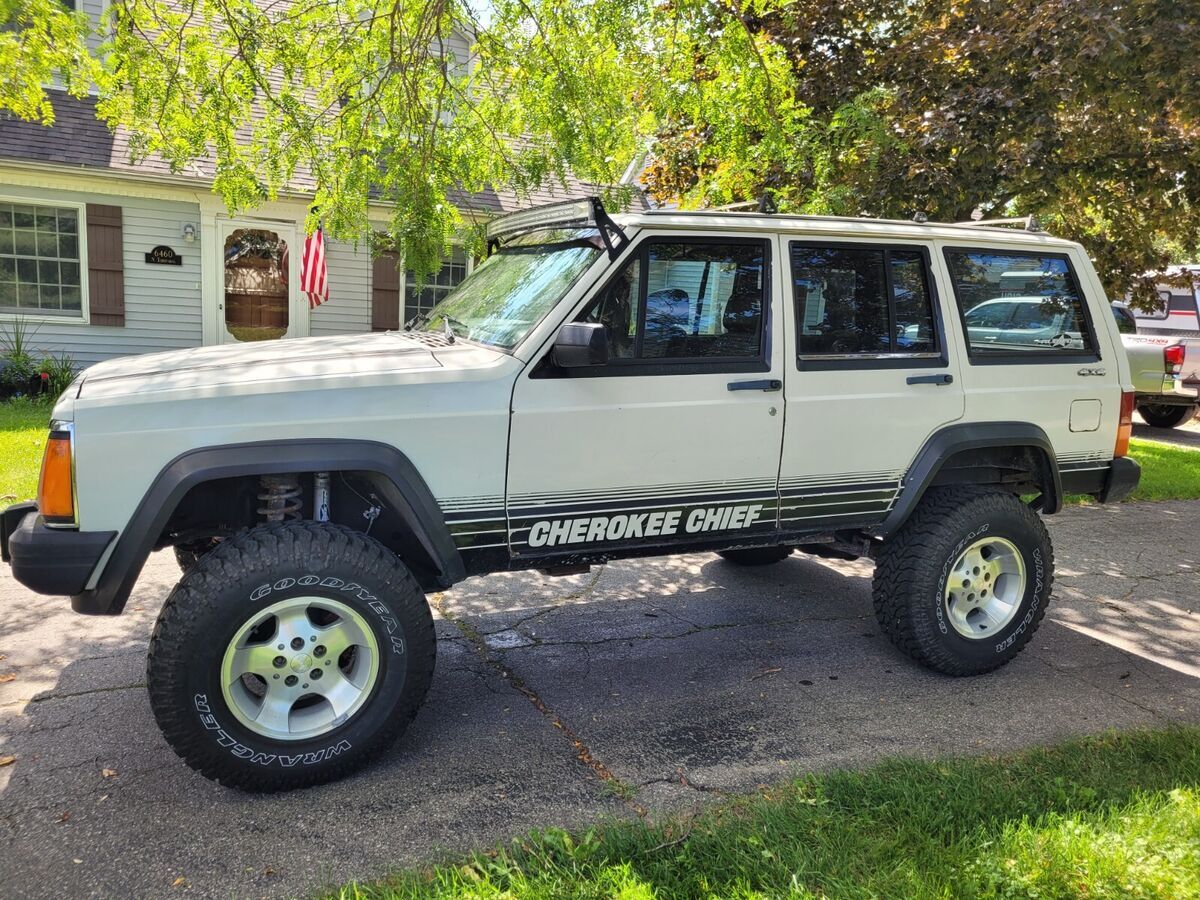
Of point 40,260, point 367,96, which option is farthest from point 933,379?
point 40,260

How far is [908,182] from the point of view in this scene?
7.93 meters

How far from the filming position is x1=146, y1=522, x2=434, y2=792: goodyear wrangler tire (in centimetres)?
307

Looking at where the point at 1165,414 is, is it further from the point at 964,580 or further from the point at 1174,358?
the point at 964,580

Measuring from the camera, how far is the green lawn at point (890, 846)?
2.70 m

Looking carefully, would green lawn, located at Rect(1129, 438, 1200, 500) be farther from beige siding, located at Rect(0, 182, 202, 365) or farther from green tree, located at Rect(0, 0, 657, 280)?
beige siding, located at Rect(0, 182, 202, 365)

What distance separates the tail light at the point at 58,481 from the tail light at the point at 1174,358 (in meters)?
14.0

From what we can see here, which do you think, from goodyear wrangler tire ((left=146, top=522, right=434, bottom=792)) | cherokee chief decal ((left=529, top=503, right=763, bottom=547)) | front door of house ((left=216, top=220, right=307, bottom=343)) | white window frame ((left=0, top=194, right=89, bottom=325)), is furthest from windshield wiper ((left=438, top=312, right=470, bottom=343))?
white window frame ((left=0, top=194, right=89, bottom=325))

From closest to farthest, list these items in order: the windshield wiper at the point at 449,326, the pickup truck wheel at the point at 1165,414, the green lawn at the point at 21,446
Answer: the windshield wiper at the point at 449,326 → the green lawn at the point at 21,446 → the pickup truck wheel at the point at 1165,414

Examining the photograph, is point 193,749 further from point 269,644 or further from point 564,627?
point 564,627

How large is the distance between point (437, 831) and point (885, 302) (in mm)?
2975

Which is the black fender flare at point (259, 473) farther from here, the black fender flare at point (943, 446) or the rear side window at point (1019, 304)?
the rear side window at point (1019, 304)

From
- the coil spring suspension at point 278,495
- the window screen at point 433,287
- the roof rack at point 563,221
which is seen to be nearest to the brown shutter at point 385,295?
the window screen at point 433,287

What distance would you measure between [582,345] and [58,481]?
183 centimetres

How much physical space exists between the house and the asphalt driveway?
732 centimetres
